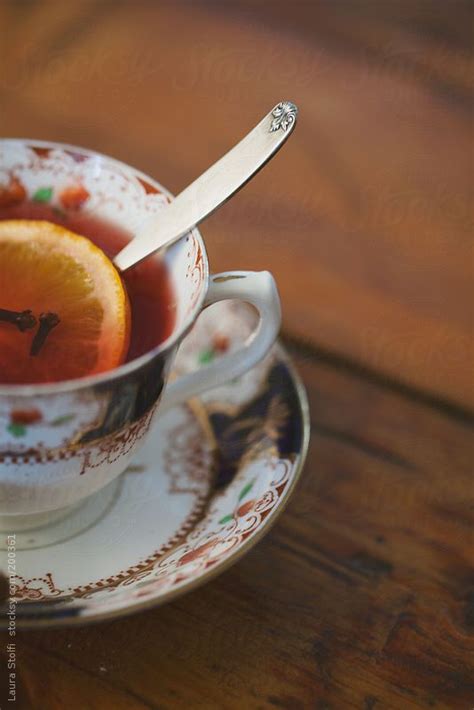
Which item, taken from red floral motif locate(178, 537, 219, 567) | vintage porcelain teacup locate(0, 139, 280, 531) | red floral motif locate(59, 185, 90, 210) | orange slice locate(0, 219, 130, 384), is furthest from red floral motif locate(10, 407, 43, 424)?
red floral motif locate(59, 185, 90, 210)

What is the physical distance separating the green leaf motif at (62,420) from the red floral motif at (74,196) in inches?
12.8

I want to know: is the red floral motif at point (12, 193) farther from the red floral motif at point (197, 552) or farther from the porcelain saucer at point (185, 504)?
the red floral motif at point (197, 552)

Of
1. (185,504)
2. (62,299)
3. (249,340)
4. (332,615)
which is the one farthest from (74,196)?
(332,615)

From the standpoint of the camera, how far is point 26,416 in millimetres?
653

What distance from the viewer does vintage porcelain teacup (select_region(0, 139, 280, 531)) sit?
2.17 feet

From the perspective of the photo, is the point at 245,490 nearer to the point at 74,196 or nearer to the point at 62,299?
the point at 62,299

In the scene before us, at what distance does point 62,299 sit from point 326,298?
0.42 metres

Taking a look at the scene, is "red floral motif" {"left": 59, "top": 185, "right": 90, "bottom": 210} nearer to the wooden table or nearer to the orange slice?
the orange slice

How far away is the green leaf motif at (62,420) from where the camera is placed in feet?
2.18

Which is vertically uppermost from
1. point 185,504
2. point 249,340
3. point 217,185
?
point 217,185

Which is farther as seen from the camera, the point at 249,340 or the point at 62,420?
the point at 249,340

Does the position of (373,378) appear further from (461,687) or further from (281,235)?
(461,687)

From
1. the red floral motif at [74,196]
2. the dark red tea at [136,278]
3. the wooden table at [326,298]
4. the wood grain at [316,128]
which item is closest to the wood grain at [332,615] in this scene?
the wooden table at [326,298]

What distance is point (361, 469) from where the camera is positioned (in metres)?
0.93
